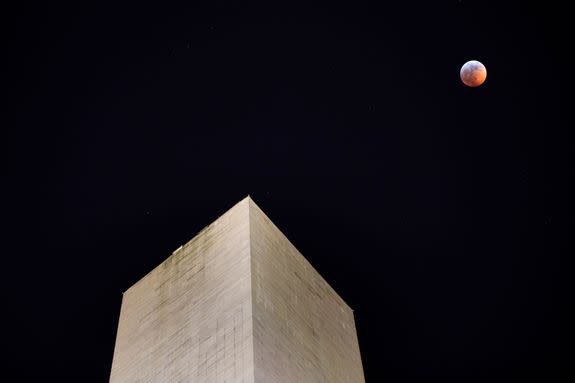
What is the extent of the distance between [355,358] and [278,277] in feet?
10.3

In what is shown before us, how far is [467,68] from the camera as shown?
16.4m

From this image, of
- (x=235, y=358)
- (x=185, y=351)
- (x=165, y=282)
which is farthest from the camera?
(x=165, y=282)

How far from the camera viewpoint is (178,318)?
17.3 meters

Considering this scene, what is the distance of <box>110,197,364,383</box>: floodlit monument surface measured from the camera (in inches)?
595

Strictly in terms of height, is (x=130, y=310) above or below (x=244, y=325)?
above

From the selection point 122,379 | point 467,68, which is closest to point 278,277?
point 122,379

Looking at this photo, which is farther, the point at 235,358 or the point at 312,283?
the point at 312,283

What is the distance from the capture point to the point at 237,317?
15.6 m

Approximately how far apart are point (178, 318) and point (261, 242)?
96.2 inches

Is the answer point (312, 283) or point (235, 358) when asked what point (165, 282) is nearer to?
point (312, 283)

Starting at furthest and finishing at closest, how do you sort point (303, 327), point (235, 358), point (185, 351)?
point (303, 327), point (185, 351), point (235, 358)

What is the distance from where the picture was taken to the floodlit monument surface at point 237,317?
15.1 m

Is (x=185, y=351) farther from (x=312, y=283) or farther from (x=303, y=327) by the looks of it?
(x=312, y=283)

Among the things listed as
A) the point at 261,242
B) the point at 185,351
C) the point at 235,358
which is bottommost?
the point at 235,358
